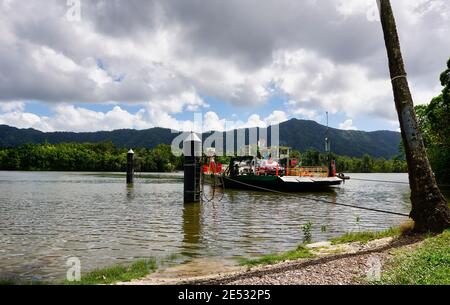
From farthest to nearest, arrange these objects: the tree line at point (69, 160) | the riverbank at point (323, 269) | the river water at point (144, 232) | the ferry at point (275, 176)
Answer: the tree line at point (69, 160), the ferry at point (275, 176), the river water at point (144, 232), the riverbank at point (323, 269)

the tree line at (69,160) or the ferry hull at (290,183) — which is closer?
the ferry hull at (290,183)

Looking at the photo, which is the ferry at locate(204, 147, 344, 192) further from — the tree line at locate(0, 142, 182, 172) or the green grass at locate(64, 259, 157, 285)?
the tree line at locate(0, 142, 182, 172)

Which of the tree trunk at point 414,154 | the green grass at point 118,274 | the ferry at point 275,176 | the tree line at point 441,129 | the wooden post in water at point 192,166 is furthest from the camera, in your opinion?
the ferry at point 275,176

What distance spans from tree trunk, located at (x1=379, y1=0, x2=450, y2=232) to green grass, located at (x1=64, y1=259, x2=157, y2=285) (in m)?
8.07

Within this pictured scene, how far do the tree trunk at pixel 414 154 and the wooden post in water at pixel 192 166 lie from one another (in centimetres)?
1740

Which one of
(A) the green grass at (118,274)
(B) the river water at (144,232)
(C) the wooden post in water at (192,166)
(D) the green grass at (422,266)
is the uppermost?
(C) the wooden post in water at (192,166)

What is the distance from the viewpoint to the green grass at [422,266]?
268 inches

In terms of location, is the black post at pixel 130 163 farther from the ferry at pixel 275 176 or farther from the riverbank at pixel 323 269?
the riverbank at pixel 323 269

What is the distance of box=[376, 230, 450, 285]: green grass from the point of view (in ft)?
22.3

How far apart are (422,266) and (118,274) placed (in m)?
6.94

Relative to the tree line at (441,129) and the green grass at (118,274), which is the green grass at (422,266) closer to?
the green grass at (118,274)

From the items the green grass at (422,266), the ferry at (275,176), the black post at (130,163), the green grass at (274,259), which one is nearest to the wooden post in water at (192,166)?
the ferry at (275,176)

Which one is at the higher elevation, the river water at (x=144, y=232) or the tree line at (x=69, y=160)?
the tree line at (x=69, y=160)
